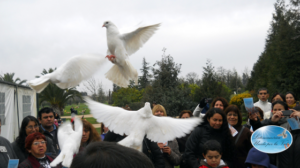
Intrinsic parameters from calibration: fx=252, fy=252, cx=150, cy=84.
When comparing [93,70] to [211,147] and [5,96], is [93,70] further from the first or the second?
[5,96]

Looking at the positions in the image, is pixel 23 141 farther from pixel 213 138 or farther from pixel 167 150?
pixel 213 138

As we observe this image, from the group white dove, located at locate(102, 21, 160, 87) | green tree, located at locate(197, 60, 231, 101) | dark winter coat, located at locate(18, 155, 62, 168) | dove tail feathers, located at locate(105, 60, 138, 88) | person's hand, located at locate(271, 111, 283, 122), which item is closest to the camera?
dark winter coat, located at locate(18, 155, 62, 168)

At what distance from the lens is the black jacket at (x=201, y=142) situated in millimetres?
3217

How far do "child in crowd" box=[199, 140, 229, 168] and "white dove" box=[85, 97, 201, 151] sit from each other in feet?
1.40

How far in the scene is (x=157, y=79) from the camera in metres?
11.5

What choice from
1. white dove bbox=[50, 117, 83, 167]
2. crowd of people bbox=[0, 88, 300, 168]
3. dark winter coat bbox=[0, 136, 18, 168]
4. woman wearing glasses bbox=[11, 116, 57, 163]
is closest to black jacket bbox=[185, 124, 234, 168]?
crowd of people bbox=[0, 88, 300, 168]

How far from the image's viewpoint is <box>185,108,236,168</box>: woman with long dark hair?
3.22 meters

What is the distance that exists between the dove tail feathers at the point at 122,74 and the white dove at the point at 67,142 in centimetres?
101

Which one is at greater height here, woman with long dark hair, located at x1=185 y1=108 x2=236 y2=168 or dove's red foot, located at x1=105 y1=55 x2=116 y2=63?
dove's red foot, located at x1=105 y1=55 x2=116 y2=63

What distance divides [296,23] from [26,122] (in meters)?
22.2

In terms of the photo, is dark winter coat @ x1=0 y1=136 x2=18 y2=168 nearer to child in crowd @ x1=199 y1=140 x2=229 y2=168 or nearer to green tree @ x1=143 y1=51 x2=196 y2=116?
child in crowd @ x1=199 y1=140 x2=229 y2=168

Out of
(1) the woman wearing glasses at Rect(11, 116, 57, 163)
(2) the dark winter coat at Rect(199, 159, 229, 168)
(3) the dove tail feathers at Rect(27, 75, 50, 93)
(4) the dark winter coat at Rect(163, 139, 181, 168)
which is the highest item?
(3) the dove tail feathers at Rect(27, 75, 50, 93)

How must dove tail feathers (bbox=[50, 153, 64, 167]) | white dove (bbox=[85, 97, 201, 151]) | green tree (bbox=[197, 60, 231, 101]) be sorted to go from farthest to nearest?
1. green tree (bbox=[197, 60, 231, 101])
2. white dove (bbox=[85, 97, 201, 151])
3. dove tail feathers (bbox=[50, 153, 64, 167])

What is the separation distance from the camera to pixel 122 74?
3.61 metres
